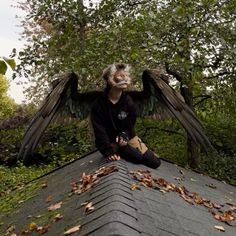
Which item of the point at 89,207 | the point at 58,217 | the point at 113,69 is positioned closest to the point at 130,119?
the point at 113,69

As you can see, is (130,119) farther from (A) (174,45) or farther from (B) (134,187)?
(A) (174,45)

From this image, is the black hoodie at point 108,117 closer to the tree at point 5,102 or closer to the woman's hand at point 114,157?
the woman's hand at point 114,157

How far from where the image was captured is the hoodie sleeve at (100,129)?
225 inches

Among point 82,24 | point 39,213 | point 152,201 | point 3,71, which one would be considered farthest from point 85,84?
point 3,71

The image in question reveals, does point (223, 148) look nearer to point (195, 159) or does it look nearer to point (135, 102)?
point (195, 159)

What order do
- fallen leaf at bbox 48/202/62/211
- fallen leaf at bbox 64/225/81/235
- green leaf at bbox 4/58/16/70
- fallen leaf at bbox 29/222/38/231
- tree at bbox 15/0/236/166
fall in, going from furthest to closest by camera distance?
tree at bbox 15/0/236/166
fallen leaf at bbox 48/202/62/211
fallen leaf at bbox 29/222/38/231
fallen leaf at bbox 64/225/81/235
green leaf at bbox 4/58/16/70

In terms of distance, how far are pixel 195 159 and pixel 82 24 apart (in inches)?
195

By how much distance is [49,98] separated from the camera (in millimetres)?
5750

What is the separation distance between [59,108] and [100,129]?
0.65 metres

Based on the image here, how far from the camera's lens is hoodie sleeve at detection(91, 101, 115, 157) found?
5.71 m

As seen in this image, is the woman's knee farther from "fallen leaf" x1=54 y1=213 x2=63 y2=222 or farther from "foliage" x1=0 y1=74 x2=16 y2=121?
"foliage" x1=0 y1=74 x2=16 y2=121

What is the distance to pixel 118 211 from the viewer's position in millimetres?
3375

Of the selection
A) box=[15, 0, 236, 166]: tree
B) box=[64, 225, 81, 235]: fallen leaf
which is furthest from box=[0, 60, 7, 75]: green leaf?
box=[15, 0, 236, 166]: tree

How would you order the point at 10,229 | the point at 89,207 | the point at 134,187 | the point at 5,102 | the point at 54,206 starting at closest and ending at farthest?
the point at 89,207 < the point at 134,187 < the point at 54,206 < the point at 10,229 < the point at 5,102
